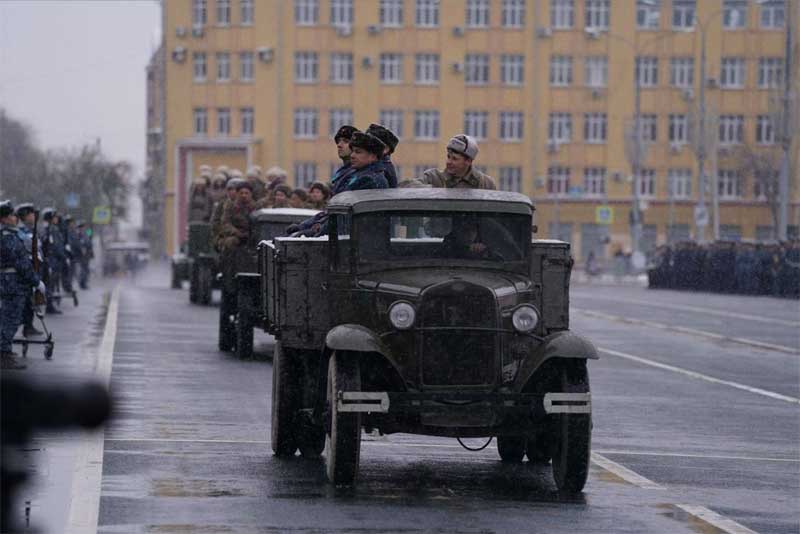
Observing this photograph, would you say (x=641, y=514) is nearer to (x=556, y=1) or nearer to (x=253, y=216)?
(x=253, y=216)

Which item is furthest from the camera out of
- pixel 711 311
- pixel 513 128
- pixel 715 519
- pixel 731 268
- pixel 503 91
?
pixel 513 128

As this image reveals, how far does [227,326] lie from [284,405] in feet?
37.9

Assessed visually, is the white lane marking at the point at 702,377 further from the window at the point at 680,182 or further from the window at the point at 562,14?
the window at the point at 680,182

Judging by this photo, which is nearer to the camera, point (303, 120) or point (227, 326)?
point (227, 326)

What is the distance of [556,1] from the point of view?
355 feet

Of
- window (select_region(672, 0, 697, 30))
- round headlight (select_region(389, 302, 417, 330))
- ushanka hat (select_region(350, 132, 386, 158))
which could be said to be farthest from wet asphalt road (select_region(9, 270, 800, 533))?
window (select_region(672, 0, 697, 30))

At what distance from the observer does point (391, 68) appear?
10831cm

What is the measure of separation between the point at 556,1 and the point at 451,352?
10017cm

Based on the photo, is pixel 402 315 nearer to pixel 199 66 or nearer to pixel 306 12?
pixel 306 12

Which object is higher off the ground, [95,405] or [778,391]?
[95,405]

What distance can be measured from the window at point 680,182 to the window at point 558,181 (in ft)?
19.6

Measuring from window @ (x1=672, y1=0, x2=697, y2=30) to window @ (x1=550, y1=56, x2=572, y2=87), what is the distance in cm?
643

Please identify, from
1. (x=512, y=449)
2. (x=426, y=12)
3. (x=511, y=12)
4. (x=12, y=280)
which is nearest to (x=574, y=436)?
(x=512, y=449)

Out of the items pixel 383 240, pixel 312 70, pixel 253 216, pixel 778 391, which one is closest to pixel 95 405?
pixel 383 240
